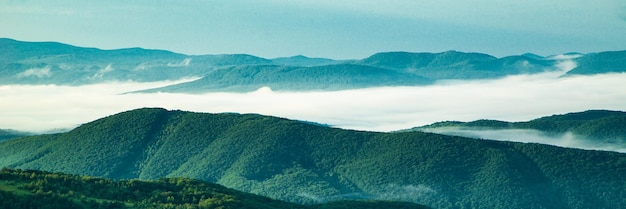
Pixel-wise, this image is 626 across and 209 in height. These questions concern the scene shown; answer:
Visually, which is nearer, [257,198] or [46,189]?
[46,189]

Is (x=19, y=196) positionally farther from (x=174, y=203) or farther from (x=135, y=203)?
(x=174, y=203)

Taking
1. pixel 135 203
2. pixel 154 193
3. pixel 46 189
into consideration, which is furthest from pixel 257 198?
pixel 46 189

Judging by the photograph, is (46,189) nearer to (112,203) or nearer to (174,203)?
(112,203)

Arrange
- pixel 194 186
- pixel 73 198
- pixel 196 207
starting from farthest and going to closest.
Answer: pixel 194 186 < pixel 196 207 < pixel 73 198

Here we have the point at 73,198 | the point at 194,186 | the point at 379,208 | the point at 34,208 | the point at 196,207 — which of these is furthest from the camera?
the point at 379,208

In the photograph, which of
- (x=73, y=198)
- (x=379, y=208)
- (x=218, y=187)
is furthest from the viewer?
(x=379, y=208)

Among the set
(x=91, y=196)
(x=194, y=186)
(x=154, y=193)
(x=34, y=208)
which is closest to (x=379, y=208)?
(x=194, y=186)
